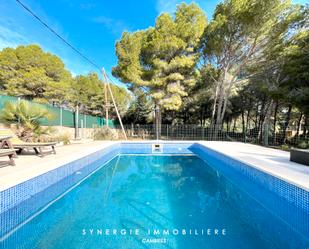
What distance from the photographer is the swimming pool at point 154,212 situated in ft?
7.83

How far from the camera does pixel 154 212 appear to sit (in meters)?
3.13

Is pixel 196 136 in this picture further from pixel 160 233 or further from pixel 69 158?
pixel 160 233

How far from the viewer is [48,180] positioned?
391cm

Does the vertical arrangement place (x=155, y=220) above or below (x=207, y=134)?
below

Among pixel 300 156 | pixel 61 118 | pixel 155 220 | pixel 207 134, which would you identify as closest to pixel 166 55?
pixel 207 134

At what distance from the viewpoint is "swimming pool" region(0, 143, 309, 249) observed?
2387mm

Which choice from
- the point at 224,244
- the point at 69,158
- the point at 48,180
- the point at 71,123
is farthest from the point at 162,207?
the point at 71,123

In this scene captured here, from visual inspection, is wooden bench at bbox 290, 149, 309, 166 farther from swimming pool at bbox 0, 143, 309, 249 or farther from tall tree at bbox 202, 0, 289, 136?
tall tree at bbox 202, 0, 289, 136

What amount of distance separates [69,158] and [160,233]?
3464mm

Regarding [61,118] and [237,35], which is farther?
[237,35]

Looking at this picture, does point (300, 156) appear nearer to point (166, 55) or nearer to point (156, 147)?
point (156, 147)

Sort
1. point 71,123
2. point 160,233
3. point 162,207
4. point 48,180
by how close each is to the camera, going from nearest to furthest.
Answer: point 160,233 < point 162,207 < point 48,180 < point 71,123

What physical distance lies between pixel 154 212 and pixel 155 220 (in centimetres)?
28

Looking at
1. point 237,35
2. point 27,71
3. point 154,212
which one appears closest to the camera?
point 154,212
